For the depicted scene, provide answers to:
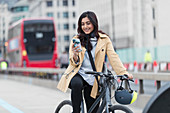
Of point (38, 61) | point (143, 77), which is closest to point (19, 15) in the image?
point (38, 61)

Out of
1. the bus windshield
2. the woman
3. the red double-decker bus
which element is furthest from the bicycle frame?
the bus windshield

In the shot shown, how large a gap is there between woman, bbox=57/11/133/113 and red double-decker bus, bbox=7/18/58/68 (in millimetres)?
27315

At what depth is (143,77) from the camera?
36.8 ft

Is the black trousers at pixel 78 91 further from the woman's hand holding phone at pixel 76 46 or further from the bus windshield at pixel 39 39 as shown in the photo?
the bus windshield at pixel 39 39

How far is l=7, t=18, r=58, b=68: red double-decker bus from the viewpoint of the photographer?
3259 cm

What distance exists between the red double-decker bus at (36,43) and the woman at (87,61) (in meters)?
27.3

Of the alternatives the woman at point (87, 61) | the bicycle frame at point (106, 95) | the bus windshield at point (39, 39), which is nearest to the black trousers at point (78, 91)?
the woman at point (87, 61)

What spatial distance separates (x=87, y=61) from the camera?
5098mm

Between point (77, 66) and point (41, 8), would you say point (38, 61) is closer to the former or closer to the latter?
point (77, 66)

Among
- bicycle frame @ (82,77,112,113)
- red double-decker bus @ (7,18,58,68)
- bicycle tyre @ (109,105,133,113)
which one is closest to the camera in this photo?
bicycle tyre @ (109,105,133,113)

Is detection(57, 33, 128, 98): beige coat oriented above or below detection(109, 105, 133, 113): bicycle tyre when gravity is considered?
above

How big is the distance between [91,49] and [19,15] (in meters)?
151

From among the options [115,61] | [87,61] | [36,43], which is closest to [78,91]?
[87,61]

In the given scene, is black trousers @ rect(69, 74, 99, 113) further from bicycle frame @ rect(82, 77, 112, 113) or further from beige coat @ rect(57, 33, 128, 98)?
bicycle frame @ rect(82, 77, 112, 113)
